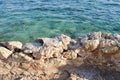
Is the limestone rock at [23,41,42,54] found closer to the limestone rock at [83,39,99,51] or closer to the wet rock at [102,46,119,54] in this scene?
the limestone rock at [83,39,99,51]

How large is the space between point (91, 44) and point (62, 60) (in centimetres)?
111

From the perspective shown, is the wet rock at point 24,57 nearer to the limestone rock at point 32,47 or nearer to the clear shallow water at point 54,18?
the limestone rock at point 32,47

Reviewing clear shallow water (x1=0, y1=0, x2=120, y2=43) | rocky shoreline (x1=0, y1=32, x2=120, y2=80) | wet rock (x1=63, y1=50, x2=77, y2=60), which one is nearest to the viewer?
rocky shoreline (x1=0, y1=32, x2=120, y2=80)

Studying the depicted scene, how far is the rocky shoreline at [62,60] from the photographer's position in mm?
9094

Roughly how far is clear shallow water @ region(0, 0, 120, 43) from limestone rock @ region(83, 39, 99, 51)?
4453 mm

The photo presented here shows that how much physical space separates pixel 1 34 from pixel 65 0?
6292mm

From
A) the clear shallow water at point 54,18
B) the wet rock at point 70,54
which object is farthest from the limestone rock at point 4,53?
the clear shallow water at point 54,18

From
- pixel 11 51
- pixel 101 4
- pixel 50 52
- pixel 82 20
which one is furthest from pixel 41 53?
pixel 101 4

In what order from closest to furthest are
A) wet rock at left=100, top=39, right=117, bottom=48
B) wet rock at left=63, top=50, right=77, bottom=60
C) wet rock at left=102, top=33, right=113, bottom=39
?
1. wet rock at left=100, top=39, right=117, bottom=48
2. wet rock at left=63, top=50, right=77, bottom=60
3. wet rock at left=102, top=33, right=113, bottom=39

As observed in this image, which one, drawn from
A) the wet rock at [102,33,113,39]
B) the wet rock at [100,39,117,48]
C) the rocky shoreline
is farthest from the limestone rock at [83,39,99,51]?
the wet rock at [102,33,113,39]

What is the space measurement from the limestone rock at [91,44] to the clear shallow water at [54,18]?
14.6 feet

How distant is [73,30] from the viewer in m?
14.3

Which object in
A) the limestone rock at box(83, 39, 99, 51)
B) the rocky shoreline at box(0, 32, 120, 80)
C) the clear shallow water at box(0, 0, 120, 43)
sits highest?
the limestone rock at box(83, 39, 99, 51)

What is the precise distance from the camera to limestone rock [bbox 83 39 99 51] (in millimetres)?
9258
